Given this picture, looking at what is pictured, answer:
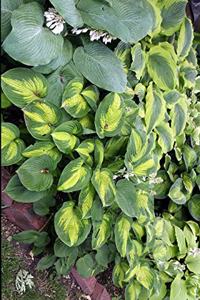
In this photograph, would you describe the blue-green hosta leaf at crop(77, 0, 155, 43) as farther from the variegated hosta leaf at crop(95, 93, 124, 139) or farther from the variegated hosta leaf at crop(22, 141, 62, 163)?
the variegated hosta leaf at crop(22, 141, 62, 163)

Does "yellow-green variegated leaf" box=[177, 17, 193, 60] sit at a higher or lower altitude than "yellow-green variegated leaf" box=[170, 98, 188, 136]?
higher

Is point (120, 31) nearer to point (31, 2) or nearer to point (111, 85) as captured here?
point (111, 85)

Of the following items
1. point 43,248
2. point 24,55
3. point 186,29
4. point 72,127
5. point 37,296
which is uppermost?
point 24,55

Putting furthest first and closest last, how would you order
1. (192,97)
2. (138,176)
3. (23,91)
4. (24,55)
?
(192,97) < (138,176) < (23,91) < (24,55)

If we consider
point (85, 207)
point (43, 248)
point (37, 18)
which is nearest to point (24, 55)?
point (37, 18)

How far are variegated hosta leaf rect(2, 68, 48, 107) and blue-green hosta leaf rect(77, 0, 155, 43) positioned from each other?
21 cm

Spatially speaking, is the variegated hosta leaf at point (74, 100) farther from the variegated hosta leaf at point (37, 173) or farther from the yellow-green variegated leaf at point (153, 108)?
the yellow-green variegated leaf at point (153, 108)

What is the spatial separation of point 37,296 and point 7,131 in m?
0.70

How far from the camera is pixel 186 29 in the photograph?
1791 millimetres

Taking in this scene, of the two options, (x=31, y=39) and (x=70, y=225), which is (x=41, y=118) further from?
(x=70, y=225)

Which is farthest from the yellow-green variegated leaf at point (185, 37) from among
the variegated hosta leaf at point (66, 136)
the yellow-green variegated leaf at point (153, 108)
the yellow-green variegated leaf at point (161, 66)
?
the variegated hosta leaf at point (66, 136)

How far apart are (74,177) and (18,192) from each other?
0.17m

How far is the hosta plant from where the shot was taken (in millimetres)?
1252

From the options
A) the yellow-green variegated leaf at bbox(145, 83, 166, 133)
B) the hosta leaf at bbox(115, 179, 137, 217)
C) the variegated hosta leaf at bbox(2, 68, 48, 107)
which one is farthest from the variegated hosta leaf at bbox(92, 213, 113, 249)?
the variegated hosta leaf at bbox(2, 68, 48, 107)
